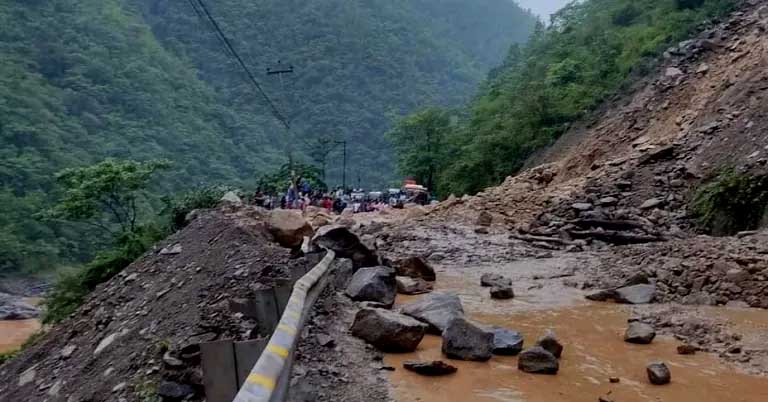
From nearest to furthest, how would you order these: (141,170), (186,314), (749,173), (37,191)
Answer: (186,314) < (749,173) < (141,170) < (37,191)

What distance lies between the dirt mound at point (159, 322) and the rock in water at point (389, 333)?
1.08 meters

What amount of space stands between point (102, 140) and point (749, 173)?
48500 mm

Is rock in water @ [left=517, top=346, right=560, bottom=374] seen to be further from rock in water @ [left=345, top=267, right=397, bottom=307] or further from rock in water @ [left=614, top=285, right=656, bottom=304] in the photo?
rock in water @ [left=614, top=285, right=656, bottom=304]

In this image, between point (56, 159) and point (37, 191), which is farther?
point (56, 159)

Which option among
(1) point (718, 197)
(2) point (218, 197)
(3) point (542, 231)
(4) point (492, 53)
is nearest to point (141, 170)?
(2) point (218, 197)

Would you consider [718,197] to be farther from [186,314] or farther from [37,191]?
[37,191]

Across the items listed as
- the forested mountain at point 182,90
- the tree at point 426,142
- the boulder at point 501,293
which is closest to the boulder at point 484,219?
the boulder at point 501,293

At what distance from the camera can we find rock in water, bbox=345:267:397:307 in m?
6.97

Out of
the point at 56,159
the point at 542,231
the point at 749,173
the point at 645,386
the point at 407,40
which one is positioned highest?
the point at 407,40

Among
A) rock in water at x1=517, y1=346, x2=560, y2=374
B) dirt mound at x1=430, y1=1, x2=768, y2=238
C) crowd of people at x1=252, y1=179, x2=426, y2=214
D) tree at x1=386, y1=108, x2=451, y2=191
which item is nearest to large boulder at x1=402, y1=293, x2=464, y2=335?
rock in water at x1=517, y1=346, x2=560, y2=374

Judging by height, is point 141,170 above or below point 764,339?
above

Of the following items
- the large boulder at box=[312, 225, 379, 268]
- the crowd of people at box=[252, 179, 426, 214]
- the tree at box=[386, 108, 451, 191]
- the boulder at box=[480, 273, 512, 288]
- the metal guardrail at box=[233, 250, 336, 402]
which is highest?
the tree at box=[386, 108, 451, 191]

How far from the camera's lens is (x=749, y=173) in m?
12.3

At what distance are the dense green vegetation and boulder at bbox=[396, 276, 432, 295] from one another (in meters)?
17.1
